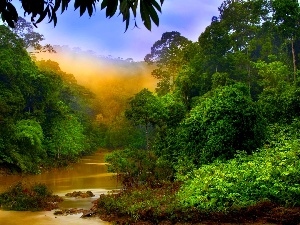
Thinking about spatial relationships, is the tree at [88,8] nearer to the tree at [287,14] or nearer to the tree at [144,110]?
the tree at [144,110]

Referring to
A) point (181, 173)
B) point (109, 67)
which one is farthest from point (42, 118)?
point (109, 67)

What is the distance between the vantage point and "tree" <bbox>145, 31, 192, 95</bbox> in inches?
1795

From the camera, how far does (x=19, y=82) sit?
3212cm

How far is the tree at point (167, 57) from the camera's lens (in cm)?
4559

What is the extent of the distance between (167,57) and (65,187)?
29020 millimetres

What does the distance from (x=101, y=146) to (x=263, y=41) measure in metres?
34.1

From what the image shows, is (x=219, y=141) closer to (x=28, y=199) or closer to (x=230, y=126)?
(x=230, y=126)

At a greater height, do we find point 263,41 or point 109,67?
point 109,67

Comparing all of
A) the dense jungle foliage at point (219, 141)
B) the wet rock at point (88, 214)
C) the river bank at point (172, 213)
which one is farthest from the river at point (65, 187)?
the dense jungle foliage at point (219, 141)

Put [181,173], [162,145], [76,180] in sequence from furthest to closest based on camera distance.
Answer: [76,180] → [162,145] → [181,173]

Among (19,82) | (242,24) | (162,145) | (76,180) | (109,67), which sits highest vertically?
(109,67)

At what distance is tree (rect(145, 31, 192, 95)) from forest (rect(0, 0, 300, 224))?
20 cm

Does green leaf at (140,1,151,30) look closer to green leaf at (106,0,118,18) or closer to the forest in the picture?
green leaf at (106,0,118,18)

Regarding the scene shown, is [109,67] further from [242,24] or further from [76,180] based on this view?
[76,180]
